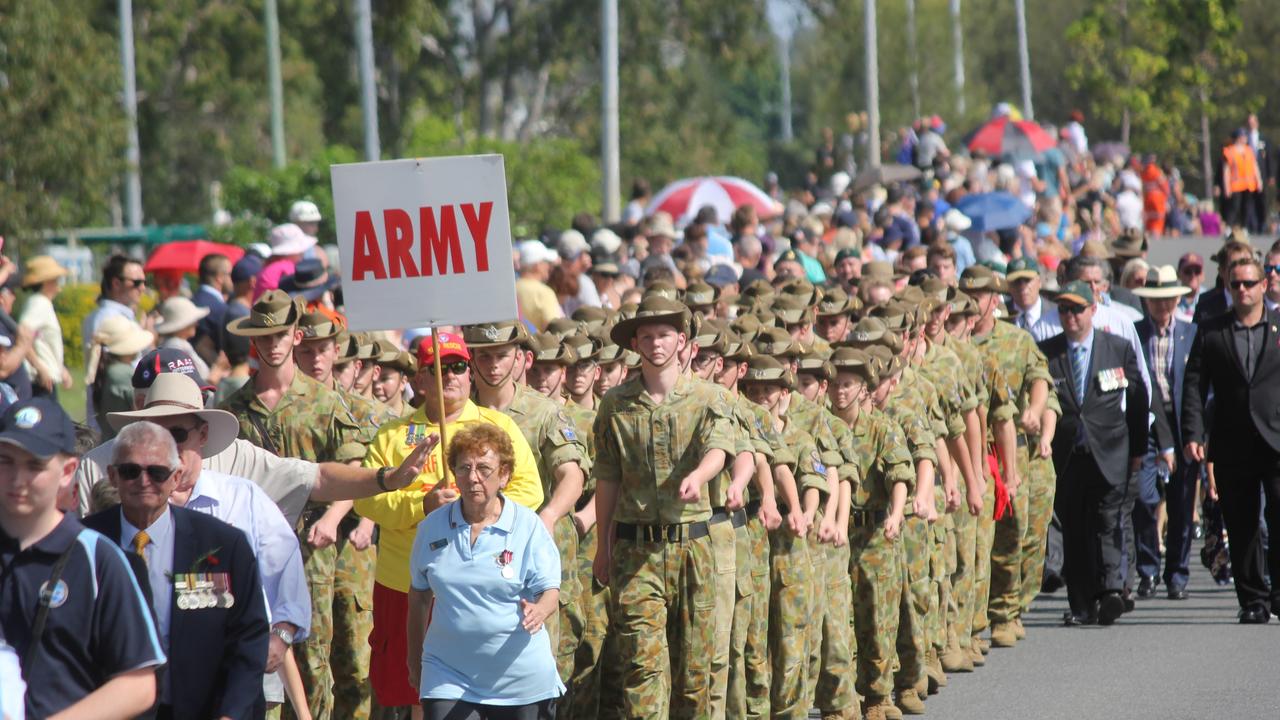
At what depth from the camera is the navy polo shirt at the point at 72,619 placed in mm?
5137

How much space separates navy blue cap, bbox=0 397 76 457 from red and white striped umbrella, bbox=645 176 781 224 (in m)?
19.6

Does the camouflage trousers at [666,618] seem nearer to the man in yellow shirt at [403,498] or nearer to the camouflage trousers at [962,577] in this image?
the man in yellow shirt at [403,498]

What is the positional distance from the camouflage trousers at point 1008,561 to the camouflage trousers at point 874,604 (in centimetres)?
244

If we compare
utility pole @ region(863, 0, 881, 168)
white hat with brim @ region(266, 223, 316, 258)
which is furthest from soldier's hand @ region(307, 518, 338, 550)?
utility pole @ region(863, 0, 881, 168)

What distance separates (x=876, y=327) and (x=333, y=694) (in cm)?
352

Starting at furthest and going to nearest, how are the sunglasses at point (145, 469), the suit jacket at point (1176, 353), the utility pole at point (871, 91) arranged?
the utility pole at point (871, 91) < the suit jacket at point (1176, 353) < the sunglasses at point (145, 469)

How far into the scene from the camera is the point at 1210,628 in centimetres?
1327

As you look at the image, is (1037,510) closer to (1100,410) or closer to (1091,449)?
(1091,449)

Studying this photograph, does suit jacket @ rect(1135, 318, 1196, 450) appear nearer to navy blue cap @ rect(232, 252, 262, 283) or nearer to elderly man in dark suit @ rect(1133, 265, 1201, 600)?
elderly man in dark suit @ rect(1133, 265, 1201, 600)

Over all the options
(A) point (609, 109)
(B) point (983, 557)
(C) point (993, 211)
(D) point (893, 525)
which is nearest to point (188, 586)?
(D) point (893, 525)

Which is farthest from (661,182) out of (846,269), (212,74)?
(846,269)

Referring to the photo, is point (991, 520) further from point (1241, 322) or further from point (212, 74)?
point (212, 74)

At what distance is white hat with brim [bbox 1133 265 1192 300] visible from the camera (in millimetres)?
15492

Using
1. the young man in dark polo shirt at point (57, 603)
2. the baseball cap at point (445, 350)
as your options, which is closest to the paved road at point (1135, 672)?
the baseball cap at point (445, 350)
